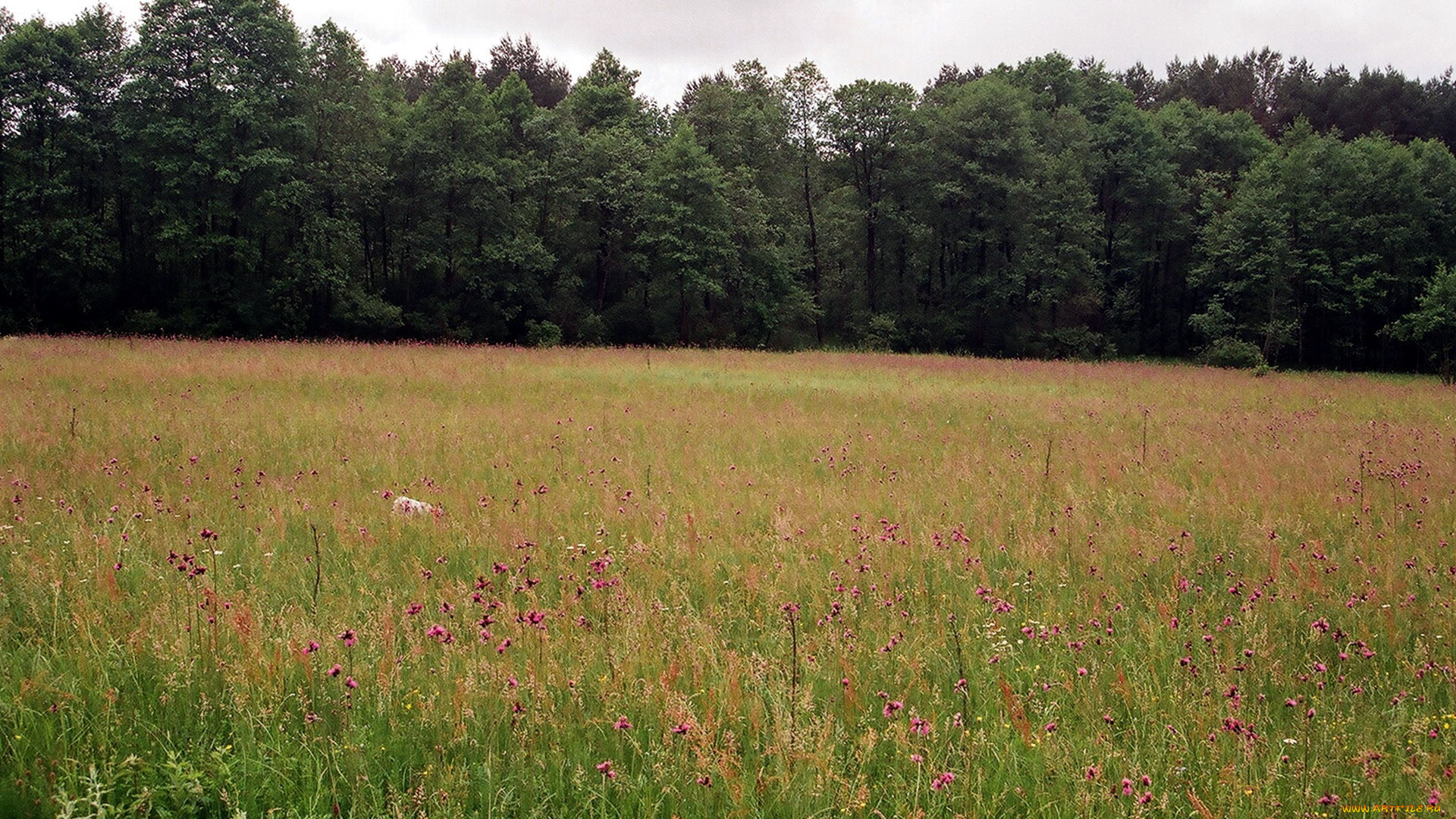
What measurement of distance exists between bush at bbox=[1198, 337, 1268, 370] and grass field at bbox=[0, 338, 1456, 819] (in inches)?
1166

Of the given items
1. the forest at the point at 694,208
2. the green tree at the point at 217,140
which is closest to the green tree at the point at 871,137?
the forest at the point at 694,208

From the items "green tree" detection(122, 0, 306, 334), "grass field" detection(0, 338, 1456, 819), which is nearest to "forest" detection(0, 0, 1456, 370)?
"green tree" detection(122, 0, 306, 334)

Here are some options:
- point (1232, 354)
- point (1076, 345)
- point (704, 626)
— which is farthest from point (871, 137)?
point (704, 626)

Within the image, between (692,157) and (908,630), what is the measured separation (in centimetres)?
3792

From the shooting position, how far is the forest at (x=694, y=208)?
32062mm

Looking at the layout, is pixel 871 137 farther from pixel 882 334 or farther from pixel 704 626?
pixel 704 626

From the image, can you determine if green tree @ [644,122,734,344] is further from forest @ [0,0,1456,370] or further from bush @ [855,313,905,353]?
bush @ [855,313,905,353]

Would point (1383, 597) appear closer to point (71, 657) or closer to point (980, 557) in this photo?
point (980, 557)

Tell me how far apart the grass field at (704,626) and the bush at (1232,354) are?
29616 mm

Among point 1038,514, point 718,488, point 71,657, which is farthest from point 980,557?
point 71,657

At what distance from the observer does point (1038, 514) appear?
709 centimetres

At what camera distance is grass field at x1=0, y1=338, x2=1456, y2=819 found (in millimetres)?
2904

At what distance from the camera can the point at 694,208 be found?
40156 millimetres

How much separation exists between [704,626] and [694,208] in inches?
1484
